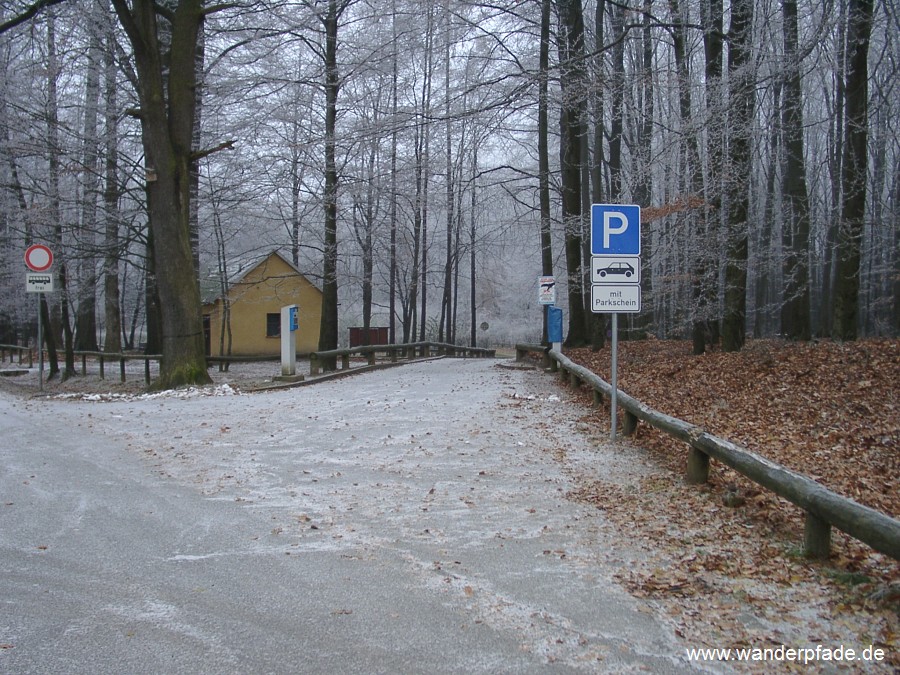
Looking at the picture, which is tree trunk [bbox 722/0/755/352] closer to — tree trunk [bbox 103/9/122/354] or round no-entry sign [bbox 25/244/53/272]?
round no-entry sign [bbox 25/244/53/272]

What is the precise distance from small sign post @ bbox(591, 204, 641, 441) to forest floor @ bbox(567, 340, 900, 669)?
1776mm

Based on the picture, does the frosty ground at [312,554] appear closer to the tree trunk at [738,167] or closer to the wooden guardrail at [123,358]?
the tree trunk at [738,167]

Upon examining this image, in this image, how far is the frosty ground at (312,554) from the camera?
347cm

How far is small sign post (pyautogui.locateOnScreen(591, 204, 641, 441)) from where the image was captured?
842cm

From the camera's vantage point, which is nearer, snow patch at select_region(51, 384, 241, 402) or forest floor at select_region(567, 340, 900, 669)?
forest floor at select_region(567, 340, 900, 669)

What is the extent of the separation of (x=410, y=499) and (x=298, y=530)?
1219mm

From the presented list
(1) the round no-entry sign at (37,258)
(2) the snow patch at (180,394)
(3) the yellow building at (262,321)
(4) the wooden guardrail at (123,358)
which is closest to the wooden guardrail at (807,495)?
(2) the snow patch at (180,394)

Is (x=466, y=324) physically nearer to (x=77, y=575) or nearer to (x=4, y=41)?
(x=4, y=41)

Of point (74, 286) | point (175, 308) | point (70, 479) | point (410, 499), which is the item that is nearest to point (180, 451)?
point (70, 479)

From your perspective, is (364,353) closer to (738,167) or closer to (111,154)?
(111,154)

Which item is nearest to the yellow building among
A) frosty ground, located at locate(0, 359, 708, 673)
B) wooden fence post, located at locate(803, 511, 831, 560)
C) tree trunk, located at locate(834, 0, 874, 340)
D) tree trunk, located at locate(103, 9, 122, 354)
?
tree trunk, located at locate(103, 9, 122, 354)

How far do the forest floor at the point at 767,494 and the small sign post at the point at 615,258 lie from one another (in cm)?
178

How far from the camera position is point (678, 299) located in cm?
1941

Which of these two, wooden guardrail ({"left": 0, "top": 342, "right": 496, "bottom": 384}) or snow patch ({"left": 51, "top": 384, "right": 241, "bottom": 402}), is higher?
wooden guardrail ({"left": 0, "top": 342, "right": 496, "bottom": 384})
